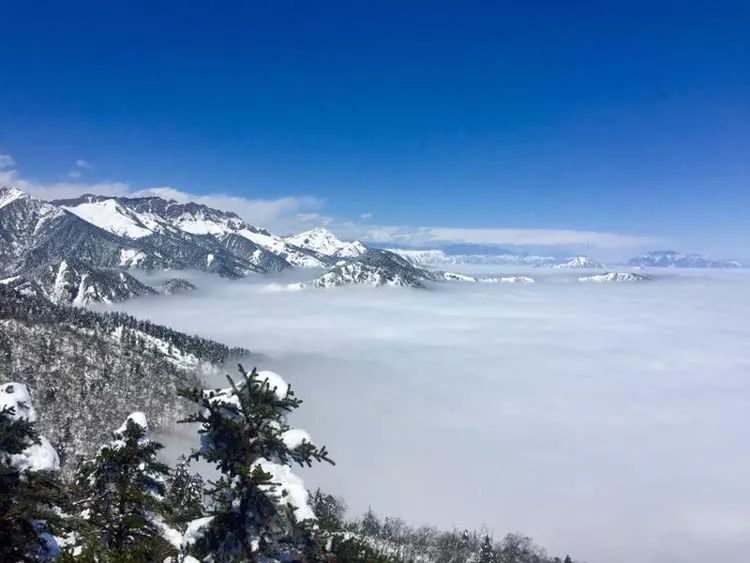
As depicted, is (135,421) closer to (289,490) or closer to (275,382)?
(275,382)

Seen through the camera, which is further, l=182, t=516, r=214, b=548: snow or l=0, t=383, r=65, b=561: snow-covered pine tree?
l=0, t=383, r=65, b=561: snow-covered pine tree

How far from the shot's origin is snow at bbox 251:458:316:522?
43.5ft

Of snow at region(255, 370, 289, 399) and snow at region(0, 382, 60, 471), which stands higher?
snow at region(255, 370, 289, 399)

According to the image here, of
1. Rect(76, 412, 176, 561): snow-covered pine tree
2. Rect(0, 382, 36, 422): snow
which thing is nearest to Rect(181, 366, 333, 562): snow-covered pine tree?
Rect(76, 412, 176, 561): snow-covered pine tree

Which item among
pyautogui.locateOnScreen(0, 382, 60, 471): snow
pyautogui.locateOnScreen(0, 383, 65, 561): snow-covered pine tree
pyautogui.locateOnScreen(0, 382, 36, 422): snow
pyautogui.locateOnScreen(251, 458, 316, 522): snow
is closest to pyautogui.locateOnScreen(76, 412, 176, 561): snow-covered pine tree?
pyautogui.locateOnScreen(0, 382, 60, 471): snow

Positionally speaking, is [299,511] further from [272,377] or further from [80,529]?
[80,529]

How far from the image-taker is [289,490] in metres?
13.4

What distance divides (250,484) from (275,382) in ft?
9.96

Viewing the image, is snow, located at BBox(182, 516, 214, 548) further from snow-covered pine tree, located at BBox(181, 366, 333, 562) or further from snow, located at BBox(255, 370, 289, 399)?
snow, located at BBox(255, 370, 289, 399)

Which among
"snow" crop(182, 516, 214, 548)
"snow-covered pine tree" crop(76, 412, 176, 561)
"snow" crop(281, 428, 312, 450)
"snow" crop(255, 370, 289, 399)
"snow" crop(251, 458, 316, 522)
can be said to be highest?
"snow" crop(255, 370, 289, 399)

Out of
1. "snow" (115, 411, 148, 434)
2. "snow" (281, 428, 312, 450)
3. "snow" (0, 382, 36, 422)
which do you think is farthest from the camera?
"snow" (115, 411, 148, 434)

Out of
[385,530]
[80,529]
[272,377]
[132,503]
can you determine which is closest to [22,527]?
[80,529]

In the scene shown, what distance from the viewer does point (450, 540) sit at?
199500 mm

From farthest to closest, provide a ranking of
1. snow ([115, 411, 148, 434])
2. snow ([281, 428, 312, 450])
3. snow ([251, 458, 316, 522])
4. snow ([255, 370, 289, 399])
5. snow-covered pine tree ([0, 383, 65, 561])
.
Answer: snow ([115, 411, 148, 434]), snow-covered pine tree ([0, 383, 65, 561]), snow ([255, 370, 289, 399]), snow ([281, 428, 312, 450]), snow ([251, 458, 316, 522])
